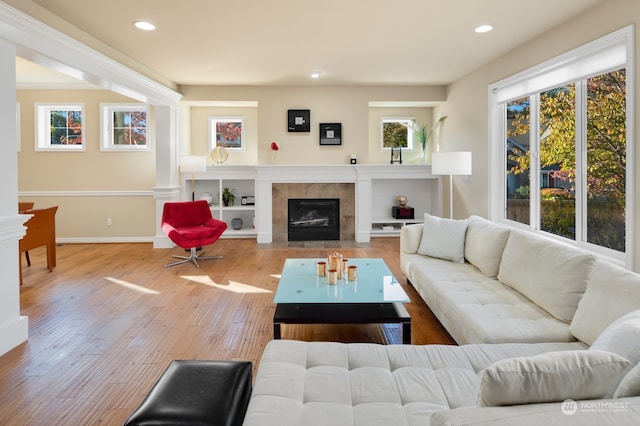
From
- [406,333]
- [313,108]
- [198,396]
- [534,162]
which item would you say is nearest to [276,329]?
[406,333]

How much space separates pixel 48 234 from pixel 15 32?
2688 mm

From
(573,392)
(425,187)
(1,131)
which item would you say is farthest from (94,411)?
(425,187)

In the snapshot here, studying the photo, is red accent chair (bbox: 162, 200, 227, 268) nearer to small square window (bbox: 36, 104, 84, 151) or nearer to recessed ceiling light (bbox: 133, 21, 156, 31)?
recessed ceiling light (bbox: 133, 21, 156, 31)

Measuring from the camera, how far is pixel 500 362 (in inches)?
44.1

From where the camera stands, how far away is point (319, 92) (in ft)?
22.0

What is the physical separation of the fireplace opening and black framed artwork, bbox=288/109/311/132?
3.95 feet

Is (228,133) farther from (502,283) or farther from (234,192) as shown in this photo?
(502,283)

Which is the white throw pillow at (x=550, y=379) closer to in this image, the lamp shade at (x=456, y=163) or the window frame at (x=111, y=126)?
the lamp shade at (x=456, y=163)

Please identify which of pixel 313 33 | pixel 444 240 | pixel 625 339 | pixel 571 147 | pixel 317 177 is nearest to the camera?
pixel 625 339

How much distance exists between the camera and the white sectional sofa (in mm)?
1051

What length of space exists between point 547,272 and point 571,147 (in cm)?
183

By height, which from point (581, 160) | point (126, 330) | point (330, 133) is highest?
point (330, 133)

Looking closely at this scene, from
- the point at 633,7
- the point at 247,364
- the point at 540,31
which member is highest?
the point at 540,31

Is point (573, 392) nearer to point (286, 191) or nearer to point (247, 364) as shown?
point (247, 364)
